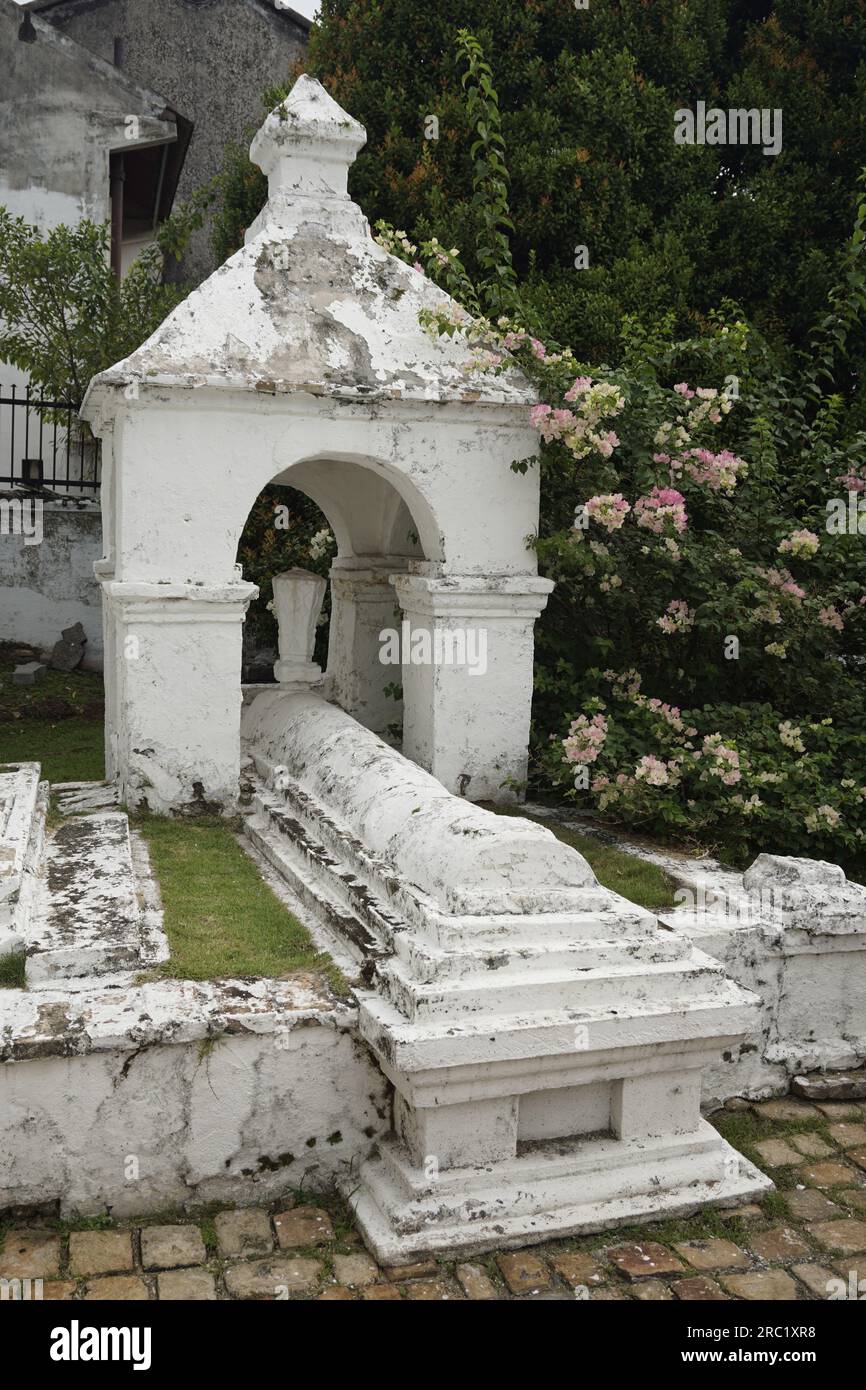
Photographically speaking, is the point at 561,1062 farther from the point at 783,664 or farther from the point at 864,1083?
the point at 783,664

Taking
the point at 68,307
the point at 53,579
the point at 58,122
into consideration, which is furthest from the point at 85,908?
the point at 58,122

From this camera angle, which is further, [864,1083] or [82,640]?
[82,640]

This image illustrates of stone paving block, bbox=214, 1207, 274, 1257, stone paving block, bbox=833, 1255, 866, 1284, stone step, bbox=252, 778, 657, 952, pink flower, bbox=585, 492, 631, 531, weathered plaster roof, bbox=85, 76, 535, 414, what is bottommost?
stone paving block, bbox=833, 1255, 866, 1284

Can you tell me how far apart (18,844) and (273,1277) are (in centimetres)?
196

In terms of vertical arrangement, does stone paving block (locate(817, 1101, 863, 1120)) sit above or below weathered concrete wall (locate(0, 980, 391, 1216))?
below

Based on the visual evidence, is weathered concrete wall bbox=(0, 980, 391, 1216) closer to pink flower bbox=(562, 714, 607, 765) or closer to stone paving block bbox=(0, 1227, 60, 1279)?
stone paving block bbox=(0, 1227, 60, 1279)

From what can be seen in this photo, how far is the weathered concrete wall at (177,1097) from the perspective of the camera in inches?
140

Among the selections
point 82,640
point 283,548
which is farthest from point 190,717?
point 82,640

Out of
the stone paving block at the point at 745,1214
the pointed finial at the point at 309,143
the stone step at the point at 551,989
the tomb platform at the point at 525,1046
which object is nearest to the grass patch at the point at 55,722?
the pointed finial at the point at 309,143

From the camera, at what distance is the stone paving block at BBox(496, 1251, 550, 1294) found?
131 inches

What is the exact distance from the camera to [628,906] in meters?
4.11

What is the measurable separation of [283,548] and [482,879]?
20.3ft

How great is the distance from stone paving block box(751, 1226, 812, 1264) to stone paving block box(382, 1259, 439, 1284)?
3.08ft

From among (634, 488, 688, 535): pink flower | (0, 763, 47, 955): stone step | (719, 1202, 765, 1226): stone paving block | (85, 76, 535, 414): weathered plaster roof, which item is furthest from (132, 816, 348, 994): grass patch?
(634, 488, 688, 535): pink flower
